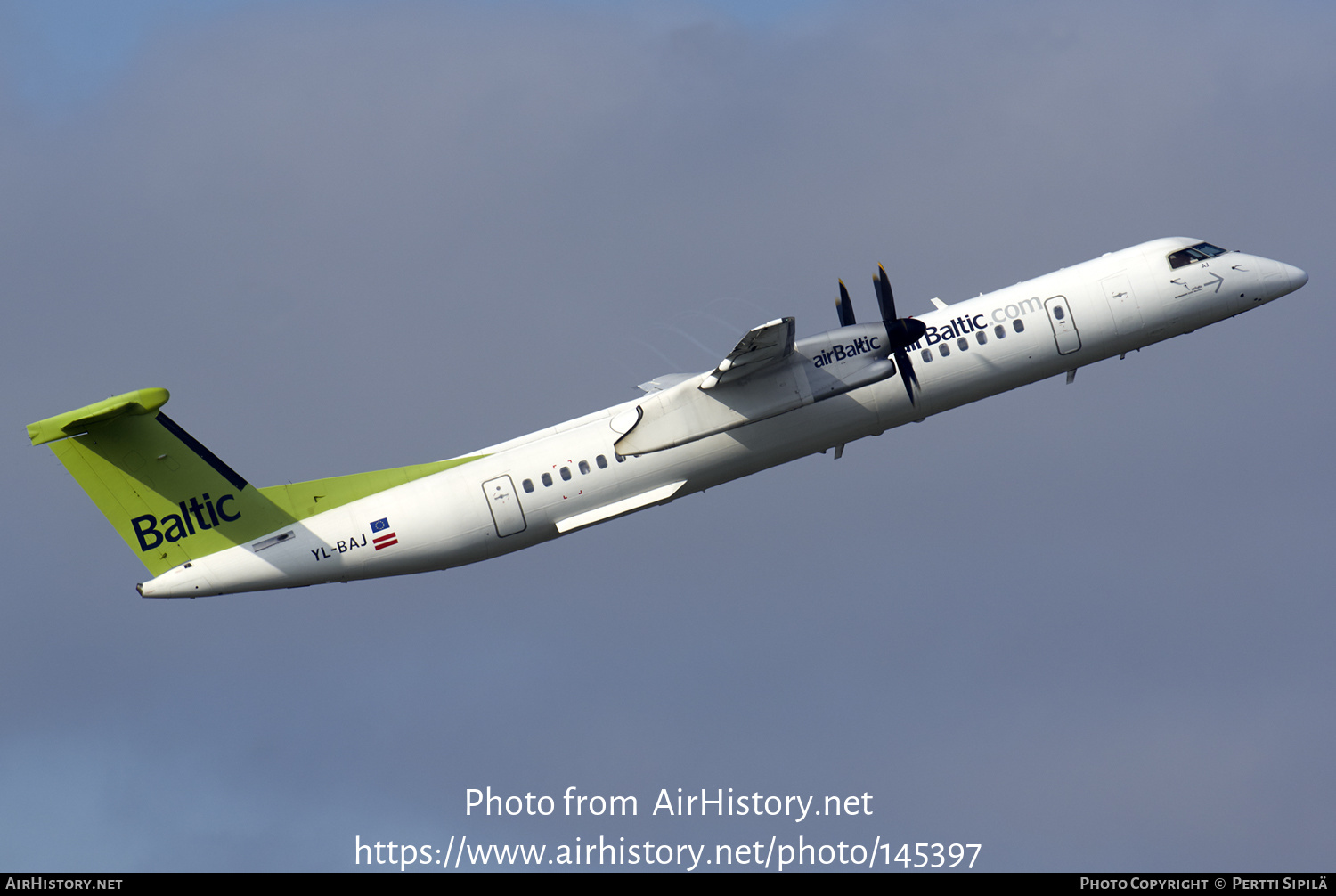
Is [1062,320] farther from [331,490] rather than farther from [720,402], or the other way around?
[331,490]

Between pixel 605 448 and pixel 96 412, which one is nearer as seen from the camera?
pixel 96 412

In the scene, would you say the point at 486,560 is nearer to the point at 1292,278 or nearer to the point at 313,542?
the point at 313,542

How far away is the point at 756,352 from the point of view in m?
35.0

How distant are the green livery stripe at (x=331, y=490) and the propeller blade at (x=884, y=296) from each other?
36.2 ft

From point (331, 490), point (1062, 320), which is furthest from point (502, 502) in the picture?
point (1062, 320)

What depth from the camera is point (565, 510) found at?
3712 centimetres

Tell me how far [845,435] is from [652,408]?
16.8 ft

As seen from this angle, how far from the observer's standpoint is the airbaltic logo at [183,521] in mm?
35844

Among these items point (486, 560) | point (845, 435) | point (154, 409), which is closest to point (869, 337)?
point (845, 435)

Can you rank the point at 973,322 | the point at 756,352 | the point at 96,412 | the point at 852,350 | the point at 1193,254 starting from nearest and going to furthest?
the point at 96,412, the point at 756,352, the point at 852,350, the point at 973,322, the point at 1193,254

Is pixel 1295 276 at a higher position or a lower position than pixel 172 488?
higher

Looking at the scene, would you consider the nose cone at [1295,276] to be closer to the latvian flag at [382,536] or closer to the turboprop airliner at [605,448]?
the turboprop airliner at [605,448]

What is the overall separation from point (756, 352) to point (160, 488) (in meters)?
14.5

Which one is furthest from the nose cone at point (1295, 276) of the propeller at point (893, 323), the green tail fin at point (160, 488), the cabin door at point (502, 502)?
the green tail fin at point (160, 488)
